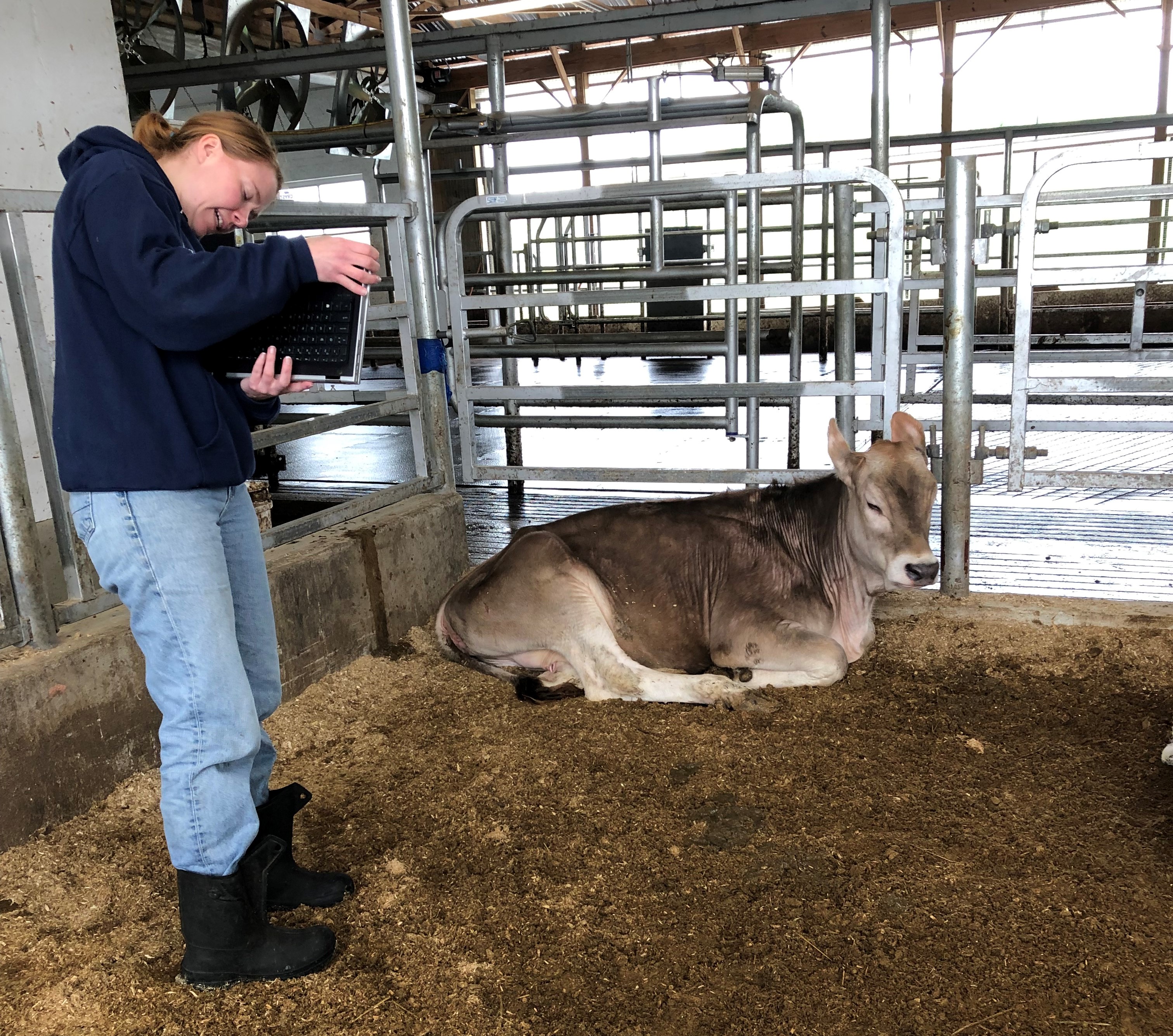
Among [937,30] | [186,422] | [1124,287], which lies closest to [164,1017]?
[186,422]

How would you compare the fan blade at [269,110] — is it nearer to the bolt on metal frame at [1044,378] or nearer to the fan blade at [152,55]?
the fan blade at [152,55]

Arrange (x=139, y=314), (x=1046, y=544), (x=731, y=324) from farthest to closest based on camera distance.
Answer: (x=731, y=324), (x=1046, y=544), (x=139, y=314)

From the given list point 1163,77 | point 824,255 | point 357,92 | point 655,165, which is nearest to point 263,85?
point 357,92

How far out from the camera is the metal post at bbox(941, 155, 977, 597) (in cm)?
402

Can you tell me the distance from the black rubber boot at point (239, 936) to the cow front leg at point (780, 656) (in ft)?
6.24

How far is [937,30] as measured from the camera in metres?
19.5

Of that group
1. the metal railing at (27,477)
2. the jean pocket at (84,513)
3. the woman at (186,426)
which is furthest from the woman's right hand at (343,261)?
the metal railing at (27,477)

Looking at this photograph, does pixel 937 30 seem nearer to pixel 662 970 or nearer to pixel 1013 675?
pixel 1013 675

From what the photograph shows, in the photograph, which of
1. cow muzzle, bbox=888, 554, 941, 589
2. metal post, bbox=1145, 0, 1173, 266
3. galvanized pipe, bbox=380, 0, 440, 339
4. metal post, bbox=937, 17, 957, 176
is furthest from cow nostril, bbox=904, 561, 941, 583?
metal post, bbox=937, 17, 957, 176

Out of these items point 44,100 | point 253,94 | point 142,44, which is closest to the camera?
point 44,100

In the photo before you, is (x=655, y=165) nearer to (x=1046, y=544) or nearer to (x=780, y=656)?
(x=1046, y=544)

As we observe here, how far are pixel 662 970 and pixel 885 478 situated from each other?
2074 millimetres

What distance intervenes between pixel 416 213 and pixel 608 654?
7.06ft

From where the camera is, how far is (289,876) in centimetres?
245
